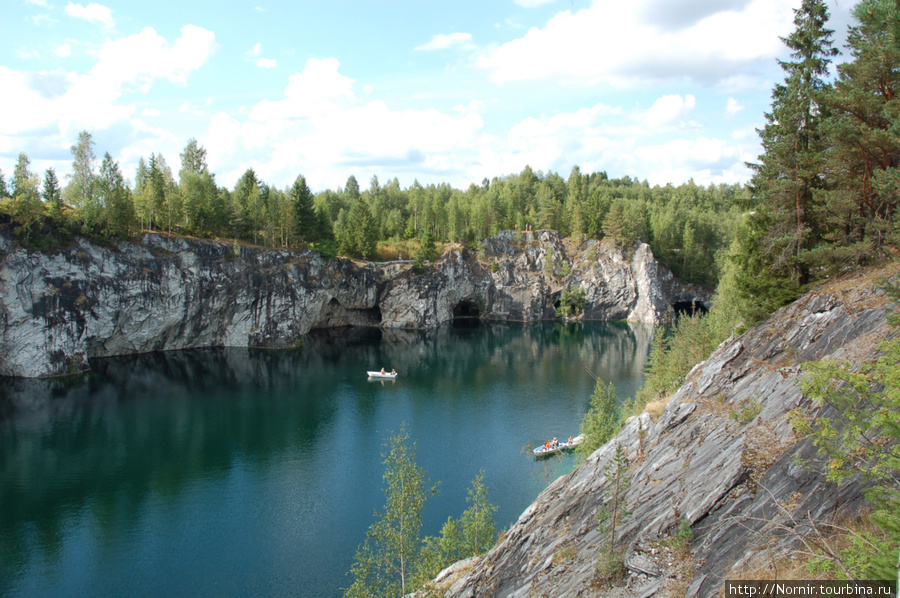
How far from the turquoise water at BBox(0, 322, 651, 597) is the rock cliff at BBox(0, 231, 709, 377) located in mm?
4211

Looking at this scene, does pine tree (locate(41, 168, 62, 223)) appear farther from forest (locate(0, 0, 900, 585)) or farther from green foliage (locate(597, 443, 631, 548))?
green foliage (locate(597, 443, 631, 548))

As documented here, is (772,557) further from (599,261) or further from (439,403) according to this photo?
(599,261)

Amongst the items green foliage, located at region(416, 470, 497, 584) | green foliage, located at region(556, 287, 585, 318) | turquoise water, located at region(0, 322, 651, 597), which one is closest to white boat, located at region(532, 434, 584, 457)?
turquoise water, located at region(0, 322, 651, 597)

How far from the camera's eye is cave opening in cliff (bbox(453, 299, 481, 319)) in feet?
350

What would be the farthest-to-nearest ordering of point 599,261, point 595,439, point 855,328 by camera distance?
1. point 599,261
2. point 595,439
3. point 855,328

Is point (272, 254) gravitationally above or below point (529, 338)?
above

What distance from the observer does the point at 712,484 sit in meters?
13.9

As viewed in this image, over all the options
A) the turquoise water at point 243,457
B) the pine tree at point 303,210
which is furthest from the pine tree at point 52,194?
the pine tree at point 303,210

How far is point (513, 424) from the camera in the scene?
1823 inches

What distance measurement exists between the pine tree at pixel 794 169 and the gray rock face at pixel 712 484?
5.78 feet

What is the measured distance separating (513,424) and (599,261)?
63.3 metres

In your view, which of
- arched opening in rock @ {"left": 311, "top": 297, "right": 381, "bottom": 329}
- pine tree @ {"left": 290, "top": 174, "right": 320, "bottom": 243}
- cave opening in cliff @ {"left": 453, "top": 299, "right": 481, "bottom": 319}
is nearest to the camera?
pine tree @ {"left": 290, "top": 174, "right": 320, "bottom": 243}

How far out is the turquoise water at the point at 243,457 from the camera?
26969 mm

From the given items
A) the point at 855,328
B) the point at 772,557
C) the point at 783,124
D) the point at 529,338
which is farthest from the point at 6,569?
the point at 529,338
